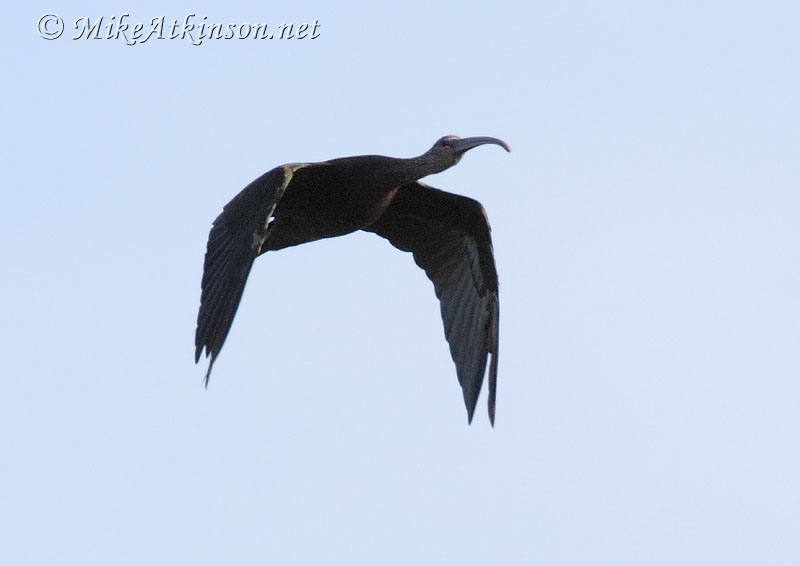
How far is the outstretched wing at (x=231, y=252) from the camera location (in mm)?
11367

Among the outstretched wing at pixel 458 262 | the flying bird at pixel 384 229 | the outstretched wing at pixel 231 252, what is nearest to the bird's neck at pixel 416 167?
the flying bird at pixel 384 229

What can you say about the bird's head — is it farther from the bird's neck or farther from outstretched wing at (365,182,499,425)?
outstretched wing at (365,182,499,425)

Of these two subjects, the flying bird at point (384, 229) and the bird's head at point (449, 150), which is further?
the bird's head at point (449, 150)

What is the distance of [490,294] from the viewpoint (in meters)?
13.8

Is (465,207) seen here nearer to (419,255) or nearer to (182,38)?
(419,255)

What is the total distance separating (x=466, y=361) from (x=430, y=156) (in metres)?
1.82

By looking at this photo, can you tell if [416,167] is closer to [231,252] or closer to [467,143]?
[467,143]

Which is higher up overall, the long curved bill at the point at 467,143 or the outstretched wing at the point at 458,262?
the long curved bill at the point at 467,143

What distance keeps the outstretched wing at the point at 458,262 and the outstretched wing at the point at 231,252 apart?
1585 millimetres

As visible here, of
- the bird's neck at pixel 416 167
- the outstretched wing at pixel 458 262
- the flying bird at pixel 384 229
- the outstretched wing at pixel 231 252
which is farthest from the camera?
the outstretched wing at pixel 458 262

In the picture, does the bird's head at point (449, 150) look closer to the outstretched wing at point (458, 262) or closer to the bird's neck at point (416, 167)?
the bird's neck at point (416, 167)

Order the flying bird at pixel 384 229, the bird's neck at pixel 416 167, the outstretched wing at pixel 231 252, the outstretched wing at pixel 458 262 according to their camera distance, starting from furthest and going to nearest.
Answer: the outstretched wing at pixel 458 262
the bird's neck at pixel 416 167
the flying bird at pixel 384 229
the outstretched wing at pixel 231 252

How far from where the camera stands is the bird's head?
12.8 m

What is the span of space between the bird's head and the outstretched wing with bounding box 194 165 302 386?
1.04 meters
